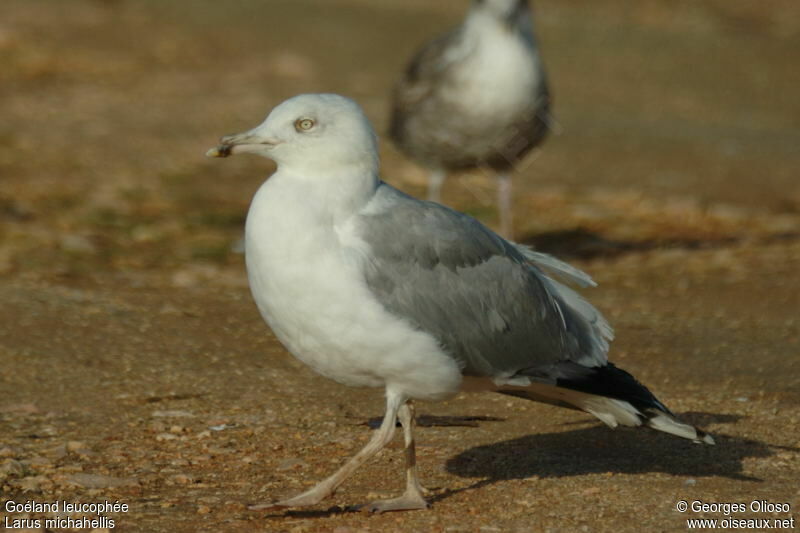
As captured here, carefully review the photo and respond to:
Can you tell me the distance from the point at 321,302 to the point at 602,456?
1.64 meters

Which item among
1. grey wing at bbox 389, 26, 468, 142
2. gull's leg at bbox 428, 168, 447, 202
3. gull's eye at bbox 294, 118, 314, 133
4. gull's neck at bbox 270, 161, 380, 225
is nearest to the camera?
gull's neck at bbox 270, 161, 380, 225

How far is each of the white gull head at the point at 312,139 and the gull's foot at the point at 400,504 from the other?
110 cm

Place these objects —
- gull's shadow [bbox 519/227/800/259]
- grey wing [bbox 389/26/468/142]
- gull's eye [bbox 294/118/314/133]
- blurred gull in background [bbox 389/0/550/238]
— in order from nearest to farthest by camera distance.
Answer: gull's eye [bbox 294/118/314/133] → blurred gull in background [bbox 389/0/550/238] → grey wing [bbox 389/26/468/142] → gull's shadow [bbox 519/227/800/259]

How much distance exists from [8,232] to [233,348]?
10.6 feet

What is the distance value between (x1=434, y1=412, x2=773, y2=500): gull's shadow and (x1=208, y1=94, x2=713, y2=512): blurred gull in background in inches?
12.9

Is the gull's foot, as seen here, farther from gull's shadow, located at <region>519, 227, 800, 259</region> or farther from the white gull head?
gull's shadow, located at <region>519, 227, 800, 259</region>

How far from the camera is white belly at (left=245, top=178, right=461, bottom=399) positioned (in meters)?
4.08

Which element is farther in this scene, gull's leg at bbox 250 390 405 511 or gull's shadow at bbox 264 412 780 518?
gull's shadow at bbox 264 412 780 518

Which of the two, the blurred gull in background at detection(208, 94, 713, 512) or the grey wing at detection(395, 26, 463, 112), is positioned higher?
the grey wing at detection(395, 26, 463, 112)

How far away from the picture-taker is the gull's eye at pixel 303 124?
435 centimetres

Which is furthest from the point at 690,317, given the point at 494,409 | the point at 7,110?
the point at 7,110

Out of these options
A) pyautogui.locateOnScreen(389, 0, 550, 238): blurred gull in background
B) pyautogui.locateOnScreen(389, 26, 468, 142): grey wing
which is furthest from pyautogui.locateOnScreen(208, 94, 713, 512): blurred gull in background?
pyautogui.locateOnScreen(389, 26, 468, 142): grey wing

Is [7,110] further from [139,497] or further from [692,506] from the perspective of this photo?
[692,506]

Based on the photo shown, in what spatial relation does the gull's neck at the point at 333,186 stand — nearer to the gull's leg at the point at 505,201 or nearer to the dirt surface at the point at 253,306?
the dirt surface at the point at 253,306
